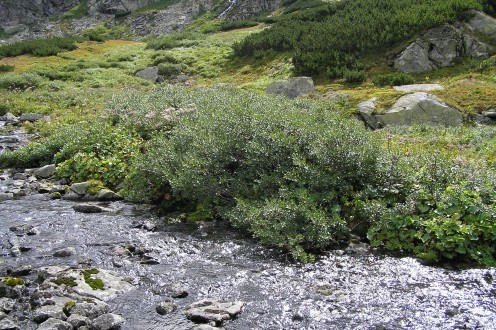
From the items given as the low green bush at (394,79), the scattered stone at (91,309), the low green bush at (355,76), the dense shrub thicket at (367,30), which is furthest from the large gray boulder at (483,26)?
the scattered stone at (91,309)

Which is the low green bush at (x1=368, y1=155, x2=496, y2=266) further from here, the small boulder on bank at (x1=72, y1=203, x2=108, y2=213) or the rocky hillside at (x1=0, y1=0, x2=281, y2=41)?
the rocky hillside at (x1=0, y1=0, x2=281, y2=41)

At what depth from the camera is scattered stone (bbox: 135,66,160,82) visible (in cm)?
3981

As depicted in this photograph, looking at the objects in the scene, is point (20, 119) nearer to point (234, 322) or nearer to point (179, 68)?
point (179, 68)

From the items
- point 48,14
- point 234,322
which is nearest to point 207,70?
point 234,322

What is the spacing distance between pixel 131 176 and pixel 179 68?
28.0m

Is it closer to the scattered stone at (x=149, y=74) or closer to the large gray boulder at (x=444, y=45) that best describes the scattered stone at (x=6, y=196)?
the large gray boulder at (x=444, y=45)

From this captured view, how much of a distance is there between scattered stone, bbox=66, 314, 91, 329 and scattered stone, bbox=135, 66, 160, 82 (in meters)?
34.0

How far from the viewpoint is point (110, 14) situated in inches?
3538

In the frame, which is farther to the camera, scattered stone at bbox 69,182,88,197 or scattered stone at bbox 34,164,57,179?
scattered stone at bbox 34,164,57,179

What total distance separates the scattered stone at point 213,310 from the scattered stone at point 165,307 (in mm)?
253

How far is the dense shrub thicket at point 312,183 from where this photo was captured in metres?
9.55

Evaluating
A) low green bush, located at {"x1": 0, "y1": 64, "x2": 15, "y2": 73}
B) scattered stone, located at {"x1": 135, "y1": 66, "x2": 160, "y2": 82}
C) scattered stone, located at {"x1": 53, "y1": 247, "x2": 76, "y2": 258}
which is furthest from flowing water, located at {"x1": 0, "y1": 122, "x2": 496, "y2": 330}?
low green bush, located at {"x1": 0, "y1": 64, "x2": 15, "y2": 73}

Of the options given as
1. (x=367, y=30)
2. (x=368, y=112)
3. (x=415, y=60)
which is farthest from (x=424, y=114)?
(x=367, y=30)

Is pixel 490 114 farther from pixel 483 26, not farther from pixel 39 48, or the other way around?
pixel 39 48
